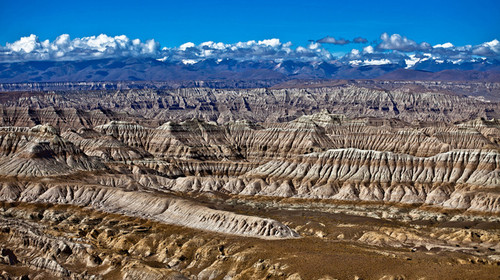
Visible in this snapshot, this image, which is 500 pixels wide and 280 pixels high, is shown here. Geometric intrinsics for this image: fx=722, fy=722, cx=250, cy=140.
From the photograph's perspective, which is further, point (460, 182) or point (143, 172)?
point (143, 172)

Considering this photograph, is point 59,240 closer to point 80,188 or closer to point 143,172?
point 80,188

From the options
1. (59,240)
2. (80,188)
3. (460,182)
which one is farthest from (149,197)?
(460,182)

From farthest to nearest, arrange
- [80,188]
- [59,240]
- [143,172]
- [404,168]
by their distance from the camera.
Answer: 1. [143,172]
2. [404,168]
3. [80,188]
4. [59,240]

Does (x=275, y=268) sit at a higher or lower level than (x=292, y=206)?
higher

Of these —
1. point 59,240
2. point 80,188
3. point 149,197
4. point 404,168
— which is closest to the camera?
point 59,240

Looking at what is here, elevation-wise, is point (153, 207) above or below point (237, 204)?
above

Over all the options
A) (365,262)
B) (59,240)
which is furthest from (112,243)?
(365,262)

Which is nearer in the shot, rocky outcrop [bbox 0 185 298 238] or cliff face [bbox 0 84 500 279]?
cliff face [bbox 0 84 500 279]

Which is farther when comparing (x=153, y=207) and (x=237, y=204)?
(x=237, y=204)

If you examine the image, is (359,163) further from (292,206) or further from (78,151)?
(78,151)

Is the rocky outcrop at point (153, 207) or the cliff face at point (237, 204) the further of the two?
the rocky outcrop at point (153, 207)
